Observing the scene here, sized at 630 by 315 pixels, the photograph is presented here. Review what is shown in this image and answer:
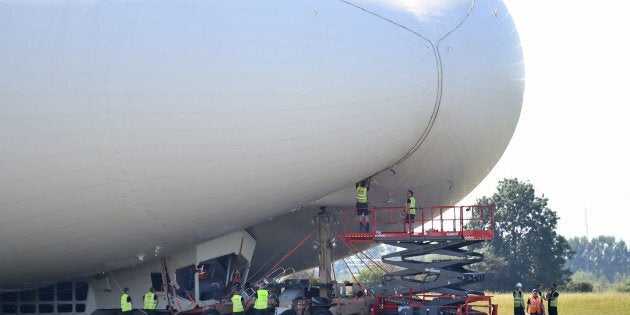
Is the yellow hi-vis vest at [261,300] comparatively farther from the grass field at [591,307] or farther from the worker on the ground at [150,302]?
the grass field at [591,307]

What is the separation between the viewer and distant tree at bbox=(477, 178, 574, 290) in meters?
65.6

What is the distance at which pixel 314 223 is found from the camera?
2788 centimetres

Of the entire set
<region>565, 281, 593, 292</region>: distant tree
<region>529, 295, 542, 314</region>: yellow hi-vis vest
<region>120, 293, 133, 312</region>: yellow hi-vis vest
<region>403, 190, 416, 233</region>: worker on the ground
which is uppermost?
<region>403, 190, 416, 233</region>: worker on the ground

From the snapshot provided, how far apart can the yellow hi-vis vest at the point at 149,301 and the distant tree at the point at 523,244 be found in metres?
41.6

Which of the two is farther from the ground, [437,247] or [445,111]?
[445,111]

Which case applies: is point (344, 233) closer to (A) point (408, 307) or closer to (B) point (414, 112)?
(A) point (408, 307)

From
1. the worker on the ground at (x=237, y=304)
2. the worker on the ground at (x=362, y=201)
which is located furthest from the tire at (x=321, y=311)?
the worker on the ground at (x=362, y=201)

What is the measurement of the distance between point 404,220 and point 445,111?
157 inches

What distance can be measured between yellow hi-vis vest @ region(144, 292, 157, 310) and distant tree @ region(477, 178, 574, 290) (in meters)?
41.6

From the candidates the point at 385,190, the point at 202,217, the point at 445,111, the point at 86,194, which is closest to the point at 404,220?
the point at 385,190

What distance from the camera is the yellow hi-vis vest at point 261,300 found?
82.5ft

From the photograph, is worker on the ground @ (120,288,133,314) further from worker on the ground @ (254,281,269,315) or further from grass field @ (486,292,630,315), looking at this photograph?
grass field @ (486,292,630,315)

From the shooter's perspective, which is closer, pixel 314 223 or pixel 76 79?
pixel 76 79

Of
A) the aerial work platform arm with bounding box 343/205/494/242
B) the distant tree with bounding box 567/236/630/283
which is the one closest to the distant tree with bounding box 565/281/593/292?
the aerial work platform arm with bounding box 343/205/494/242
